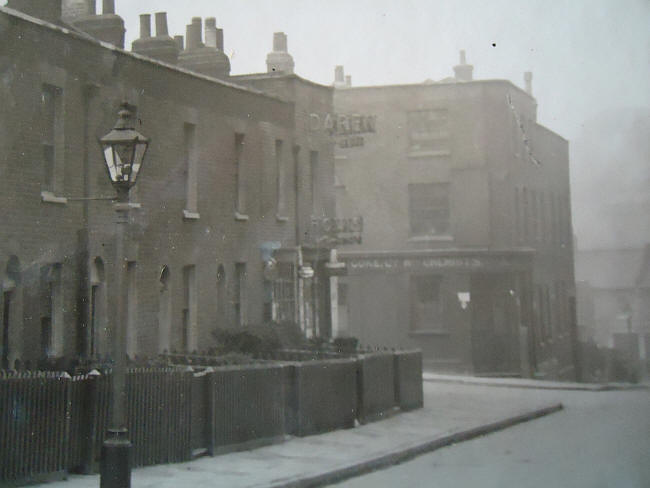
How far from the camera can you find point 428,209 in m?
38.3

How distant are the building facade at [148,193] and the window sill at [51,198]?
48 mm

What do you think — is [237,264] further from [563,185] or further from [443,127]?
[563,185]

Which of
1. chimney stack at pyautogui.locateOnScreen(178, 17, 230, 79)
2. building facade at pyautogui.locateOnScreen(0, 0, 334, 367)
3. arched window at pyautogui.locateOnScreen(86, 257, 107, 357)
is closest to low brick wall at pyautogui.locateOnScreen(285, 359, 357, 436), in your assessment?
building facade at pyautogui.locateOnScreen(0, 0, 334, 367)

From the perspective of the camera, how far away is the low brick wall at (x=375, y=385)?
675 inches

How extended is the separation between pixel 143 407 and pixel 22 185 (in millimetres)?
4723

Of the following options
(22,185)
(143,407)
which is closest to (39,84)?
(22,185)

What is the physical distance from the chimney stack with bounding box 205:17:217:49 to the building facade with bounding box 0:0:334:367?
4cm

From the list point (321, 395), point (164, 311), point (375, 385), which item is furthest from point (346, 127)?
point (321, 395)

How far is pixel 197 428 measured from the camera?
515 inches

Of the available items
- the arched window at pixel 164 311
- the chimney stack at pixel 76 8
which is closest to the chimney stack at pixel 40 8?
the chimney stack at pixel 76 8

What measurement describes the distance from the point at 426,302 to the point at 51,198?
23.7 meters

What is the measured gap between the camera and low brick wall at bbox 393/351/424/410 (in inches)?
738

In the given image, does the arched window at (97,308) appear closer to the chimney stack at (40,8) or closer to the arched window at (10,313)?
the arched window at (10,313)

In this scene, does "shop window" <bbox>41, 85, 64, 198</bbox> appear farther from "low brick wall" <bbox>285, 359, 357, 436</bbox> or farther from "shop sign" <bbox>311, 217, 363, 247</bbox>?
"shop sign" <bbox>311, 217, 363, 247</bbox>
